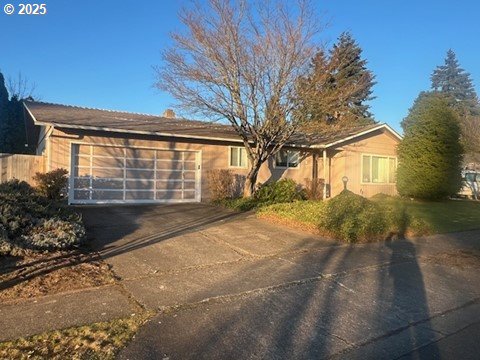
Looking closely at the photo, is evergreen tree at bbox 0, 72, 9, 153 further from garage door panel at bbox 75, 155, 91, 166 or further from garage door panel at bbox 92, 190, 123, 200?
garage door panel at bbox 92, 190, 123, 200

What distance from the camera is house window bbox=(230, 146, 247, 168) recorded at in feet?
56.6

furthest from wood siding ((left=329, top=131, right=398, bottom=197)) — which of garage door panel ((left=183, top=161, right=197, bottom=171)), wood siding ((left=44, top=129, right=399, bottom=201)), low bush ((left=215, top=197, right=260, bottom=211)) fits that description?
garage door panel ((left=183, top=161, right=197, bottom=171))

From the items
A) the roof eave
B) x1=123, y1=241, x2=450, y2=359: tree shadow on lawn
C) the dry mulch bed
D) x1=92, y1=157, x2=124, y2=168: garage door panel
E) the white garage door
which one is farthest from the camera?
the roof eave

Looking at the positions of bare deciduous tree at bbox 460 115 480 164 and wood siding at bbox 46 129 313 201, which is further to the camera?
bare deciduous tree at bbox 460 115 480 164

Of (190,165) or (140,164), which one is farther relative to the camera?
(190,165)

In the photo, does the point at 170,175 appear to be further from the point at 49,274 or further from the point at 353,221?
the point at 49,274

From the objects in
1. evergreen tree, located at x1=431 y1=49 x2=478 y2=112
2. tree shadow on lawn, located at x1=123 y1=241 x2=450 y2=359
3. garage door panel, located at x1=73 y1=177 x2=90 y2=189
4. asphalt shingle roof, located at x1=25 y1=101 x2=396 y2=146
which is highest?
evergreen tree, located at x1=431 y1=49 x2=478 y2=112

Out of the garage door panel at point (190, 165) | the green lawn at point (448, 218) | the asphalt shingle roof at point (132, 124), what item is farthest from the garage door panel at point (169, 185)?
the green lawn at point (448, 218)

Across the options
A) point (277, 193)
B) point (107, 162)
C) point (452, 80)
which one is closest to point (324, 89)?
point (277, 193)

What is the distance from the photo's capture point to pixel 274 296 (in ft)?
17.7

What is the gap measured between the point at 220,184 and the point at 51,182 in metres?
6.07

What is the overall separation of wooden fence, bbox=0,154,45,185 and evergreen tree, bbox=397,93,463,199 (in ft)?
54.1

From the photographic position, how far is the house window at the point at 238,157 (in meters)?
17.2

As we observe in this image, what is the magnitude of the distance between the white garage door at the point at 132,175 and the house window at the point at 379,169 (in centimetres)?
964
